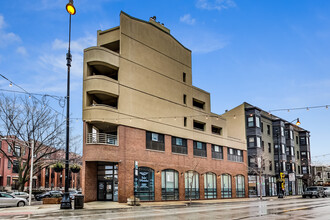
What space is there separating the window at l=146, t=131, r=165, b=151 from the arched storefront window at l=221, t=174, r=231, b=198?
13975mm

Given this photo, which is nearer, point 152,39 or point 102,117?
point 102,117

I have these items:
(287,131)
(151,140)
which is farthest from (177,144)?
(287,131)

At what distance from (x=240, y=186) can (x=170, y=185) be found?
17080 mm

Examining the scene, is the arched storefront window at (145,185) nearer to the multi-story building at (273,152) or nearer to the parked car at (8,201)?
the parked car at (8,201)

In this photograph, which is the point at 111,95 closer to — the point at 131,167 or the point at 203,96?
the point at 131,167

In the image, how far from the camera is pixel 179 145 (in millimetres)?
40594

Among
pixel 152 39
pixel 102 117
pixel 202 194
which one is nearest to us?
pixel 102 117

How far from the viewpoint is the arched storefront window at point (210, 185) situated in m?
44.2

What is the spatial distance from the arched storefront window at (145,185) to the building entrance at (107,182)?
221 cm

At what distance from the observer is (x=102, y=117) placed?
32.0 m

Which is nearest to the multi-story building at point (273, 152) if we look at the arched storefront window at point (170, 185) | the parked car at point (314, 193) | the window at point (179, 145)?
the parked car at point (314, 193)

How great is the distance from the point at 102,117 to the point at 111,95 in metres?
2.68

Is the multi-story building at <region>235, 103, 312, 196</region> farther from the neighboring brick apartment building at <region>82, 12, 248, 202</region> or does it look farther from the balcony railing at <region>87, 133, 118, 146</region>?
the balcony railing at <region>87, 133, 118, 146</region>

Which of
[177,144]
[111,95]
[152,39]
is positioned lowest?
[177,144]
